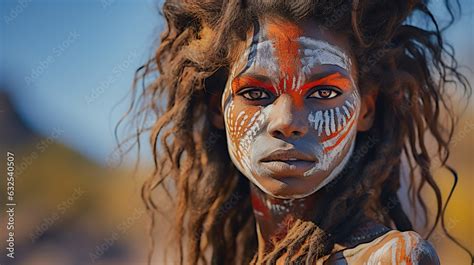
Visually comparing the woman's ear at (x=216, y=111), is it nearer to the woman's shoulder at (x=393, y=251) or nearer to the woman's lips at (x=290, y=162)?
the woman's lips at (x=290, y=162)

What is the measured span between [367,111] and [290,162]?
0.49m

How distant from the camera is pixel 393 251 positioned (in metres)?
2.26

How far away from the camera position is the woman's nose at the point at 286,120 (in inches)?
94.3

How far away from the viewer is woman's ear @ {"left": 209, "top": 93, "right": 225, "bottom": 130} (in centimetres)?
289

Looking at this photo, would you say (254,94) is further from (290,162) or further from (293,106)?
(290,162)

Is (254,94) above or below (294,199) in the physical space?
above

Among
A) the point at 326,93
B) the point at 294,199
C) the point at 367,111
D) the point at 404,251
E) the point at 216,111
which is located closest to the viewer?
the point at 404,251

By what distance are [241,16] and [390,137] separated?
74 centimetres

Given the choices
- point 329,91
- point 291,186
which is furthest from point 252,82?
point 291,186

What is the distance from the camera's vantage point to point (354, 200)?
8.46 ft

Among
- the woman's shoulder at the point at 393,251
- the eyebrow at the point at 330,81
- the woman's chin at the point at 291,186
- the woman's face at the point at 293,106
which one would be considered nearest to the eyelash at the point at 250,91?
the woman's face at the point at 293,106

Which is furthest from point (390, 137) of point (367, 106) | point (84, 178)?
point (84, 178)

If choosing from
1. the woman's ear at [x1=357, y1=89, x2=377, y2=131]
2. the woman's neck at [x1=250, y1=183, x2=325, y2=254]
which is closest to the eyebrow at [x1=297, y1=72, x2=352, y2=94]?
the woman's ear at [x1=357, y1=89, x2=377, y2=131]

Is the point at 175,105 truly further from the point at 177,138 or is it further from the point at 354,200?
the point at 354,200
